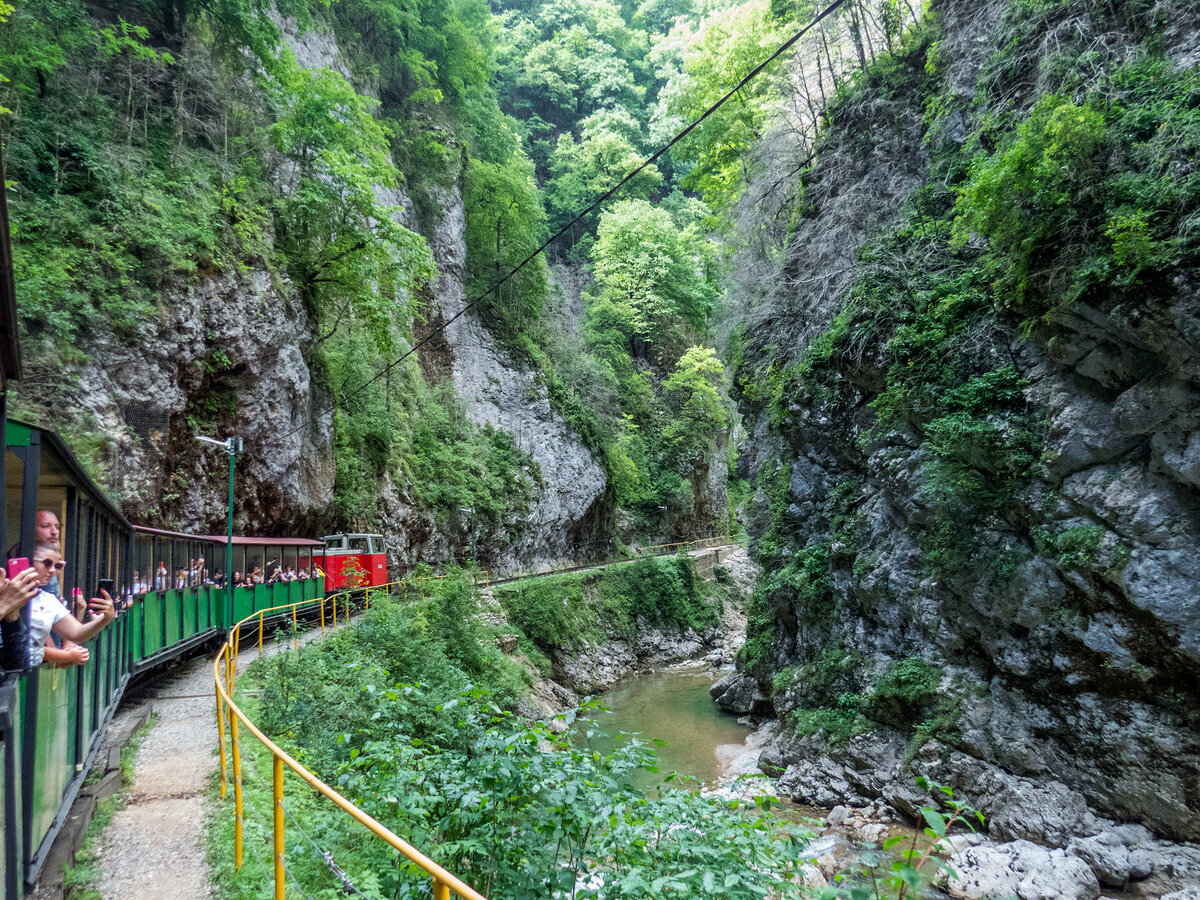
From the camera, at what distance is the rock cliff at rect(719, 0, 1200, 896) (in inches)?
370

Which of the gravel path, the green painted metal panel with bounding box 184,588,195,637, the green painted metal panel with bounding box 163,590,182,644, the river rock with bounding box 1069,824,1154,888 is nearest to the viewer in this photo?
the gravel path

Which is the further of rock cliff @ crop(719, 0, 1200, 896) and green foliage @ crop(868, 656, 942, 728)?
green foliage @ crop(868, 656, 942, 728)

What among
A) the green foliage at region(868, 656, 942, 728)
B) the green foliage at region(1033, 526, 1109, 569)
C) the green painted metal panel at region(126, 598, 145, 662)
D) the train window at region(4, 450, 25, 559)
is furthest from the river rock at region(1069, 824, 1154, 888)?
the green painted metal panel at region(126, 598, 145, 662)

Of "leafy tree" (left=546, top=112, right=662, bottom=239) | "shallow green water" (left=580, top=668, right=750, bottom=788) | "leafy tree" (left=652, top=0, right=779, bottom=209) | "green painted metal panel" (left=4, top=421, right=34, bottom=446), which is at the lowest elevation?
"shallow green water" (left=580, top=668, right=750, bottom=788)

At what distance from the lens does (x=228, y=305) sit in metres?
15.9

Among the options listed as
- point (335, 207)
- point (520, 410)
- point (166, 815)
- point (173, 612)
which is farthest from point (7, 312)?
point (520, 410)

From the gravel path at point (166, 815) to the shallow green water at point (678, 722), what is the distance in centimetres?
706

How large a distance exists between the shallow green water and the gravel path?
706cm

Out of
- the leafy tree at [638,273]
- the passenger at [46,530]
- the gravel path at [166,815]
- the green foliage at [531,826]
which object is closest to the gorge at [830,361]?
the green foliage at [531,826]

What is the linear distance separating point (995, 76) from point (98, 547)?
15946 mm

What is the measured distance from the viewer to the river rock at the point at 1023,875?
866 cm

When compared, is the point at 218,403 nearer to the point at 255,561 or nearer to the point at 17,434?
the point at 255,561

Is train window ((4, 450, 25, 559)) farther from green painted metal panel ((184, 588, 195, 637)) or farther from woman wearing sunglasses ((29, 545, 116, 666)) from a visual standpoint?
green painted metal panel ((184, 588, 195, 637))

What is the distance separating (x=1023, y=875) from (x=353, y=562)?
17304mm
